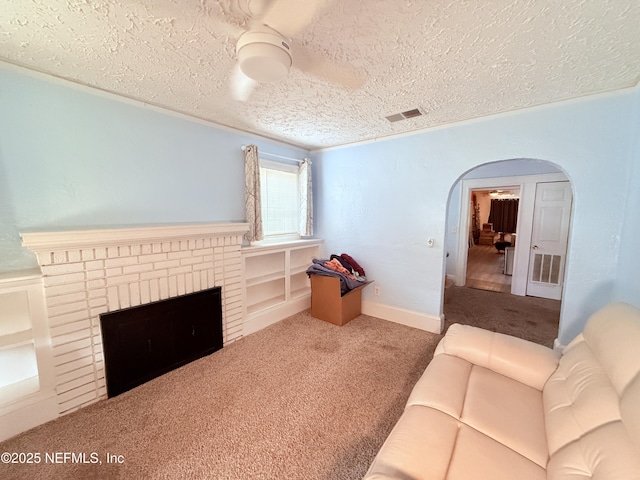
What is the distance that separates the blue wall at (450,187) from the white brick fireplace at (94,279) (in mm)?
1988

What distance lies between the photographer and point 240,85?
1829mm

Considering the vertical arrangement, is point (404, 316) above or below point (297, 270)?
below

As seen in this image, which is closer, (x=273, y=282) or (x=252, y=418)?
(x=252, y=418)

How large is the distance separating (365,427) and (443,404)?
65 centimetres

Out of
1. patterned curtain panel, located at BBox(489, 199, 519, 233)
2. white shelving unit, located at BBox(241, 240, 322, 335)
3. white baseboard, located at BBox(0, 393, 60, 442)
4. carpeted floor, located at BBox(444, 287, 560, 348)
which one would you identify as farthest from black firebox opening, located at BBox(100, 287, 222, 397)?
patterned curtain panel, located at BBox(489, 199, 519, 233)

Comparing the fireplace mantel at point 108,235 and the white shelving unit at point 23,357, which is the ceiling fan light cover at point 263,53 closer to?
the fireplace mantel at point 108,235

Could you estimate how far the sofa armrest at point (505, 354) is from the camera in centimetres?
140

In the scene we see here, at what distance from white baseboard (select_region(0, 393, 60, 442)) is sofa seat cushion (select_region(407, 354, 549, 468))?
7.78ft

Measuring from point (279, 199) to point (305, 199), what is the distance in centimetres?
38

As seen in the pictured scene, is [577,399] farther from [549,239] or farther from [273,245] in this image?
[549,239]

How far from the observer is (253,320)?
9.41 ft

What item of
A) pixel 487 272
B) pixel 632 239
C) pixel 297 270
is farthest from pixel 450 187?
pixel 487 272

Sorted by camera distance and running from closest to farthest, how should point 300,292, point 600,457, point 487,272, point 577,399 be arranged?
point 600,457
point 577,399
point 300,292
point 487,272

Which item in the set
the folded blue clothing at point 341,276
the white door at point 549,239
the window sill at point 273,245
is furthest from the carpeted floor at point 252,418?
the white door at point 549,239
